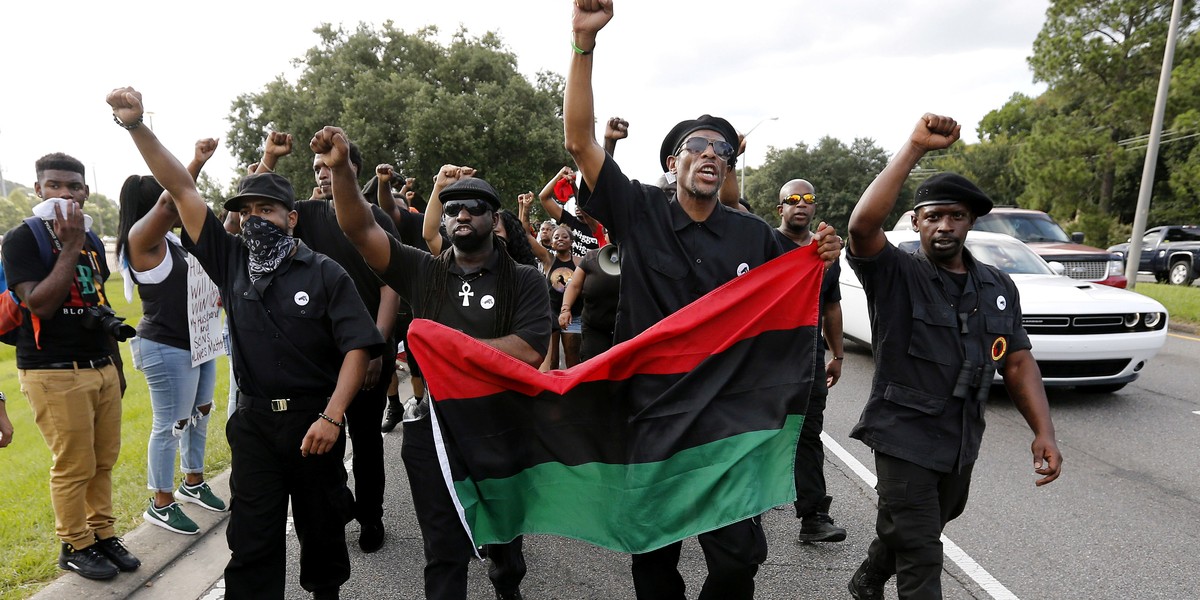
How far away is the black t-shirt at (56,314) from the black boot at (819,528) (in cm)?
406

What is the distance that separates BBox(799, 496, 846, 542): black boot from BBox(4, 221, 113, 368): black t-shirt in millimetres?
4063

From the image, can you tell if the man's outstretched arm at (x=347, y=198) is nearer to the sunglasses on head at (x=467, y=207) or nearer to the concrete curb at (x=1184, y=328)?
the sunglasses on head at (x=467, y=207)

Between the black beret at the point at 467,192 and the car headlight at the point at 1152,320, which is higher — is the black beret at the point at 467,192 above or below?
above

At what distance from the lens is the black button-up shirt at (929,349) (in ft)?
10.3

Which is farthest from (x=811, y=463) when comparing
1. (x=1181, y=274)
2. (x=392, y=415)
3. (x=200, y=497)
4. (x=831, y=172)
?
(x=831, y=172)

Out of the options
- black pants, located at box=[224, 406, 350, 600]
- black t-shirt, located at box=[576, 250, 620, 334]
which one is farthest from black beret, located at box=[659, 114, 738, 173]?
black pants, located at box=[224, 406, 350, 600]

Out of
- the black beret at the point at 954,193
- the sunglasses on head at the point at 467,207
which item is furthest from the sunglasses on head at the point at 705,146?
the sunglasses on head at the point at 467,207

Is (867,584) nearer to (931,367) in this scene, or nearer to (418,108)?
(931,367)

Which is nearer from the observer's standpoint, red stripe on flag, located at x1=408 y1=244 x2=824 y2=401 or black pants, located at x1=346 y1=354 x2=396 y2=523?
red stripe on flag, located at x1=408 y1=244 x2=824 y2=401

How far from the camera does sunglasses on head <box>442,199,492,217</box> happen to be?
3.44 metres

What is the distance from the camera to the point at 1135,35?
23.5 metres

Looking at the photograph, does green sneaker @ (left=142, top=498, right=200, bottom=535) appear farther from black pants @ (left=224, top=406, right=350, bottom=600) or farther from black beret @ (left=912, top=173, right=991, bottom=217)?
black beret @ (left=912, top=173, right=991, bottom=217)

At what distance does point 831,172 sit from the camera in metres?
54.4

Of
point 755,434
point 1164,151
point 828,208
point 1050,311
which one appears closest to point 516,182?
point 1050,311
